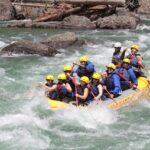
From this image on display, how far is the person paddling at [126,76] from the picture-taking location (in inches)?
522

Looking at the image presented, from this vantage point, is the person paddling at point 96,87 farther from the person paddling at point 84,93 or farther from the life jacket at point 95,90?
the person paddling at point 84,93

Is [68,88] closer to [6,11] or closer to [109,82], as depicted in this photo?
[109,82]

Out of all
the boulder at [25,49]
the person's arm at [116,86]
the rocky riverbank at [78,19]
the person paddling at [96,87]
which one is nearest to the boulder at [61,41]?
the rocky riverbank at [78,19]

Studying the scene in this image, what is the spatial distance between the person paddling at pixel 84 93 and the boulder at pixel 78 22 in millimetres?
11761

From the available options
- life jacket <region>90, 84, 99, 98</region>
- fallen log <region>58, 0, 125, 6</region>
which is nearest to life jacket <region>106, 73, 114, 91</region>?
life jacket <region>90, 84, 99, 98</region>

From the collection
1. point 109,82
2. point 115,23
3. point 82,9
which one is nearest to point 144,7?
point 82,9

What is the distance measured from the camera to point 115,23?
23.7m

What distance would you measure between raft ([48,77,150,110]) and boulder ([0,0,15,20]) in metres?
12.8

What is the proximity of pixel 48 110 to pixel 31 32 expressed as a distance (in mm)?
10794

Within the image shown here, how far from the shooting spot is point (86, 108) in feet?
39.8

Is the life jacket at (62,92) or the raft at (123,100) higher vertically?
the life jacket at (62,92)

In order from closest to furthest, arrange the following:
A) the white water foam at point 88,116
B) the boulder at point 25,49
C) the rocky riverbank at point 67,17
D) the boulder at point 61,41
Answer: the white water foam at point 88,116, the boulder at point 25,49, the boulder at point 61,41, the rocky riverbank at point 67,17

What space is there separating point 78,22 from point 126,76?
36.2 feet

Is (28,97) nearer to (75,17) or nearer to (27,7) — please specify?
(75,17)
